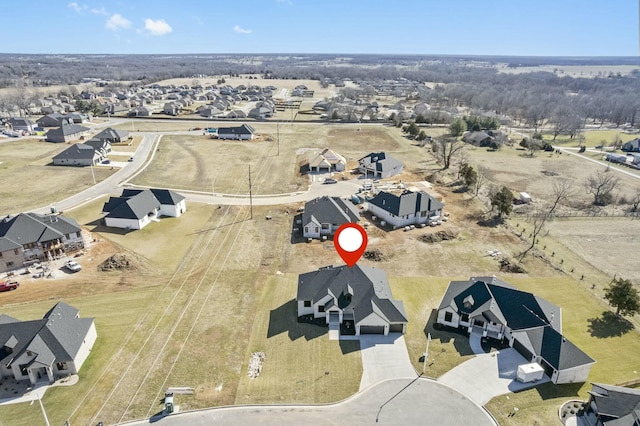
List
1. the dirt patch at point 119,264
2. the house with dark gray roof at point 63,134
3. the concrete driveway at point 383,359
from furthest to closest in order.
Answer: the house with dark gray roof at point 63,134 < the dirt patch at point 119,264 < the concrete driveway at point 383,359

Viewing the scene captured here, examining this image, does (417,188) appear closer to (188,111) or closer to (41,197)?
(41,197)

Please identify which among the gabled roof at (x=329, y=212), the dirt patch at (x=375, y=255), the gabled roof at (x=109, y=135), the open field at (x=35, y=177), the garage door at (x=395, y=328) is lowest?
the garage door at (x=395, y=328)

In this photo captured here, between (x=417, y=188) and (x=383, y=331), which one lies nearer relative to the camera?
(x=383, y=331)

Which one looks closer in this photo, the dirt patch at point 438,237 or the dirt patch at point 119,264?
the dirt patch at point 119,264

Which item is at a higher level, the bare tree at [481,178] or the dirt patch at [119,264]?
the bare tree at [481,178]

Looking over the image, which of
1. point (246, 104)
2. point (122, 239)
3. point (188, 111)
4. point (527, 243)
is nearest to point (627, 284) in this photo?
point (527, 243)

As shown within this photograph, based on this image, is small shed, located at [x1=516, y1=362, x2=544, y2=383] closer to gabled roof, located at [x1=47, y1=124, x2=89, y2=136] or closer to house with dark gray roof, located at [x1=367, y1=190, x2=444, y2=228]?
house with dark gray roof, located at [x1=367, y1=190, x2=444, y2=228]

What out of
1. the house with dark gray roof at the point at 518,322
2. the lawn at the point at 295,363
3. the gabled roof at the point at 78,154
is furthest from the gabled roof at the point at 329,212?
the gabled roof at the point at 78,154

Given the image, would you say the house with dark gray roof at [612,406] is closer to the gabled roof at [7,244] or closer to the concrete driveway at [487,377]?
the concrete driveway at [487,377]
